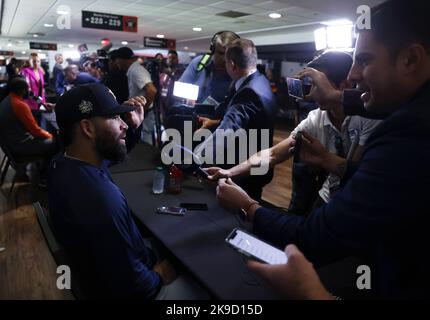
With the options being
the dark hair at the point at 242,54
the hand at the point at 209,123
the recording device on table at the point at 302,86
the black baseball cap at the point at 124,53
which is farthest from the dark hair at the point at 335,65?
the black baseball cap at the point at 124,53

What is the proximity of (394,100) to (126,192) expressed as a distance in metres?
1.52

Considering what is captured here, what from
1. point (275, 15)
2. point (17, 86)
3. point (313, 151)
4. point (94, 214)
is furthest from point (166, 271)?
point (275, 15)

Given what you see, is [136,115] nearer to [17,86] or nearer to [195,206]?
[195,206]

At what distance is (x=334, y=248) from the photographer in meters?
0.76

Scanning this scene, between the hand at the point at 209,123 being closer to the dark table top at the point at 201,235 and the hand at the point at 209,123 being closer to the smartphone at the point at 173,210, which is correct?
the dark table top at the point at 201,235

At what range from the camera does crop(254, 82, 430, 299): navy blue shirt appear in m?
0.64

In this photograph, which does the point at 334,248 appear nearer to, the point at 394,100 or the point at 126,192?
the point at 394,100

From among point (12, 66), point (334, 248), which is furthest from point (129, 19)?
point (334, 248)

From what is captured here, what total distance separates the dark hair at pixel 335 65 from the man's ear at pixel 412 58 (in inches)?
34.1

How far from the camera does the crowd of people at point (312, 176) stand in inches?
26.3

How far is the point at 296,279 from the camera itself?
735 millimetres

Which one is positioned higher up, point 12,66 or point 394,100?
point 12,66

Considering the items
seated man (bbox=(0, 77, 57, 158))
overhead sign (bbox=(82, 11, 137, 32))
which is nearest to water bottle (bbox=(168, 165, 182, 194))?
seated man (bbox=(0, 77, 57, 158))
